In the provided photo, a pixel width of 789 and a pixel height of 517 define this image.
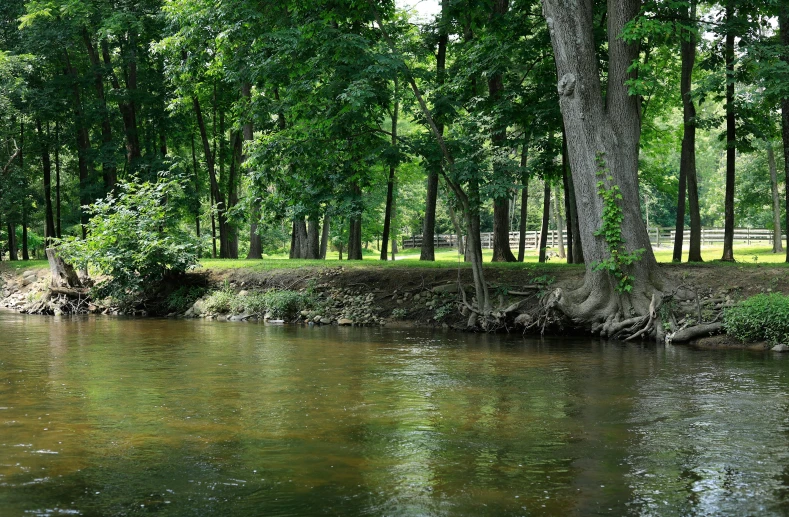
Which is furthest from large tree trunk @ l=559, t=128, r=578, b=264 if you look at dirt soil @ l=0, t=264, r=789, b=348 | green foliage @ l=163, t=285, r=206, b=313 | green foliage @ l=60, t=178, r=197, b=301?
green foliage @ l=163, t=285, r=206, b=313

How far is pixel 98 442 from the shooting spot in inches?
287

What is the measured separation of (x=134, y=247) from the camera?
74.8ft

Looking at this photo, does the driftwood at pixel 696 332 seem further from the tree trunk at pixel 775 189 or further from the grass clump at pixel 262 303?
the tree trunk at pixel 775 189

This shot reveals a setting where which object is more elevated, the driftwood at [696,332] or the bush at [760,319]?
the bush at [760,319]

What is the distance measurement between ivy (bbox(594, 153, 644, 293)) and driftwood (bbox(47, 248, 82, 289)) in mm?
16660

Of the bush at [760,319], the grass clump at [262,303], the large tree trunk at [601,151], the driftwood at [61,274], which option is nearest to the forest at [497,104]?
the large tree trunk at [601,151]

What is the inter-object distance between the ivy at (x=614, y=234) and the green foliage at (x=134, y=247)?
1259 centimetres

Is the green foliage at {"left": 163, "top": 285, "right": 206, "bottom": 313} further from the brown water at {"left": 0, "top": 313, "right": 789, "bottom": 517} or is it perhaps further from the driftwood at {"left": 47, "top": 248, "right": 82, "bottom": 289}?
the brown water at {"left": 0, "top": 313, "right": 789, "bottom": 517}

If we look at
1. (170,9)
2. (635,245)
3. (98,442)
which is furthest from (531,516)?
(170,9)

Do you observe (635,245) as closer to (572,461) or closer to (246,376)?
(246,376)

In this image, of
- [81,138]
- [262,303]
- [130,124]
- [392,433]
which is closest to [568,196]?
[262,303]

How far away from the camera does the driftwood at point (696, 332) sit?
49.3 ft

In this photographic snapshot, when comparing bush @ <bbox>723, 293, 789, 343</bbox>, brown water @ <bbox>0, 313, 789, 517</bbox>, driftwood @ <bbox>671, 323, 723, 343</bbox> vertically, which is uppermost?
bush @ <bbox>723, 293, 789, 343</bbox>

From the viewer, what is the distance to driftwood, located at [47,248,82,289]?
78.6ft
